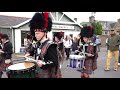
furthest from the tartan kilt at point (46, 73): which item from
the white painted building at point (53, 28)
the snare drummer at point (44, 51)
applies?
the white painted building at point (53, 28)

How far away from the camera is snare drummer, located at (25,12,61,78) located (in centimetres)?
355

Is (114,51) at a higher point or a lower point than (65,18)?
lower

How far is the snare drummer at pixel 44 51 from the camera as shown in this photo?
3551 mm

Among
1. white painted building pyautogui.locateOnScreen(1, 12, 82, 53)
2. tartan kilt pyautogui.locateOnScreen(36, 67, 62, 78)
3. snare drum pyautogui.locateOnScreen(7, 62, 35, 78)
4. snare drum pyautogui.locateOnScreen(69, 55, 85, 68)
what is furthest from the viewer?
white painted building pyautogui.locateOnScreen(1, 12, 82, 53)

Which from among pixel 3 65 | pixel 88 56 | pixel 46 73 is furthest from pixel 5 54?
pixel 46 73

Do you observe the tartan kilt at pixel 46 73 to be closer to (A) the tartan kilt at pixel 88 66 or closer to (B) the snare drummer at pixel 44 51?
(B) the snare drummer at pixel 44 51

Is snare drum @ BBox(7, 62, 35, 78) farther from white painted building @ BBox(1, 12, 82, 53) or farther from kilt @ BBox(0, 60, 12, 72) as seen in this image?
white painted building @ BBox(1, 12, 82, 53)

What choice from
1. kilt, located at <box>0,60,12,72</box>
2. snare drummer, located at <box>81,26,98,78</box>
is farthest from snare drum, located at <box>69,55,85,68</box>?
kilt, located at <box>0,60,12,72</box>
